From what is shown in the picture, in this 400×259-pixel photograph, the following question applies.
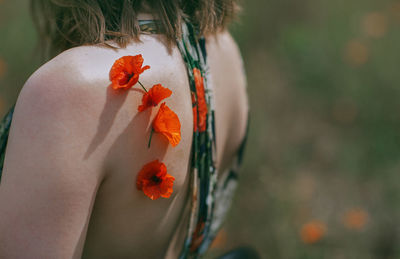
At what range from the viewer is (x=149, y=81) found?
853mm

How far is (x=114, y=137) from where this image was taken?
0.80m

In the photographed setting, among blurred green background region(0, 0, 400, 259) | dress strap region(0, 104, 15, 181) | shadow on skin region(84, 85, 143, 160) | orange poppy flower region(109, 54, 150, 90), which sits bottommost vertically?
blurred green background region(0, 0, 400, 259)

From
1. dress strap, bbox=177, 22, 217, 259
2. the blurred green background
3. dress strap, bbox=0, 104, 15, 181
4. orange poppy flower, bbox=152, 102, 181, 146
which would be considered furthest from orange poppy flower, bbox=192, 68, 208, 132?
the blurred green background

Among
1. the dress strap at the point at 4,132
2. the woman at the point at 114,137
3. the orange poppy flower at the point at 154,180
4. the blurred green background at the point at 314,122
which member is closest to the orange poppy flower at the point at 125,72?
the woman at the point at 114,137

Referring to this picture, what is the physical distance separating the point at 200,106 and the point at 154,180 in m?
0.22

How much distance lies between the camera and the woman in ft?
2.49

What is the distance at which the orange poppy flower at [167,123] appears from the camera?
84cm

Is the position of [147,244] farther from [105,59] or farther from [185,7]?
[185,7]

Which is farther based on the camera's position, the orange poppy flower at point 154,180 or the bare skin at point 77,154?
the orange poppy flower at point 154,180

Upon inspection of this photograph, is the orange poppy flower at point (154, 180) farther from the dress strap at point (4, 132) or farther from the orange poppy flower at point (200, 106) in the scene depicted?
the dress strap at point (4, 132)

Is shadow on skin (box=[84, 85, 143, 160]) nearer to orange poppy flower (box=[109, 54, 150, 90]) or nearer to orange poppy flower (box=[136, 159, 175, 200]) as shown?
orange poppy flower (box=[109, 54, 150, 90])

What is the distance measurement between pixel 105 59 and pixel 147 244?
0.44 meters

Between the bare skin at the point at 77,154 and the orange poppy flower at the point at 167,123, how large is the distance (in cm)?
2

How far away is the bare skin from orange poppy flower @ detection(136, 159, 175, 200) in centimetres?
2
